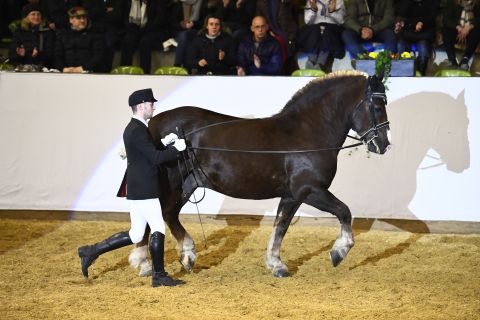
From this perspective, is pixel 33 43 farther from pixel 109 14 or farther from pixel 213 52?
pixel 213 52

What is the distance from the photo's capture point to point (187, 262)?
8.52 metres

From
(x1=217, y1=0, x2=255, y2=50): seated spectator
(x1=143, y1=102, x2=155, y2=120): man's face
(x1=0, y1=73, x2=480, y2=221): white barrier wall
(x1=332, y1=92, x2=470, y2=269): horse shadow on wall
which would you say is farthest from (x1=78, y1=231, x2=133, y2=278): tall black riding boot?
(x1=217, y1=0, x2=255, y2=50): seated spectator

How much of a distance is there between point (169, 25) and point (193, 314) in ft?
25.6

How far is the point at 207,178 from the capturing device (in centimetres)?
877

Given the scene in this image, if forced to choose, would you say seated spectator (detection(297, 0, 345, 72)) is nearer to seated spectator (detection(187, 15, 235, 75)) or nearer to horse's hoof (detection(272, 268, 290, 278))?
seated spectator (detection(187, 15, 235, 75))

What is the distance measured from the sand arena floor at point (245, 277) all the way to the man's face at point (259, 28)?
3.05 metres

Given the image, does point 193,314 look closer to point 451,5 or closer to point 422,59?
point 422,59

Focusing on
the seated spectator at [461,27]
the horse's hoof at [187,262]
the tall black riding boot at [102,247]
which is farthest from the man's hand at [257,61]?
the tall black riding boot at [102,247]

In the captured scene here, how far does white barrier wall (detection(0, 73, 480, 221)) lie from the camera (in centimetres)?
1073

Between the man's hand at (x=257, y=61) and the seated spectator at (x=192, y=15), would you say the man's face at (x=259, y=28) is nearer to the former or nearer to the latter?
the man's hand at (x=257, y=61)

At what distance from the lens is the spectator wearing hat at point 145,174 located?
7578mm

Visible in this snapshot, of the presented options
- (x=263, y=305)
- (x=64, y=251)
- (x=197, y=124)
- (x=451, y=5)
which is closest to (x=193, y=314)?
(x=263, y=305)

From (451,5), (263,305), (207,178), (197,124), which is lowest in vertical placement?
(263,305)

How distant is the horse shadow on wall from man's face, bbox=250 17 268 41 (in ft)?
8.86
